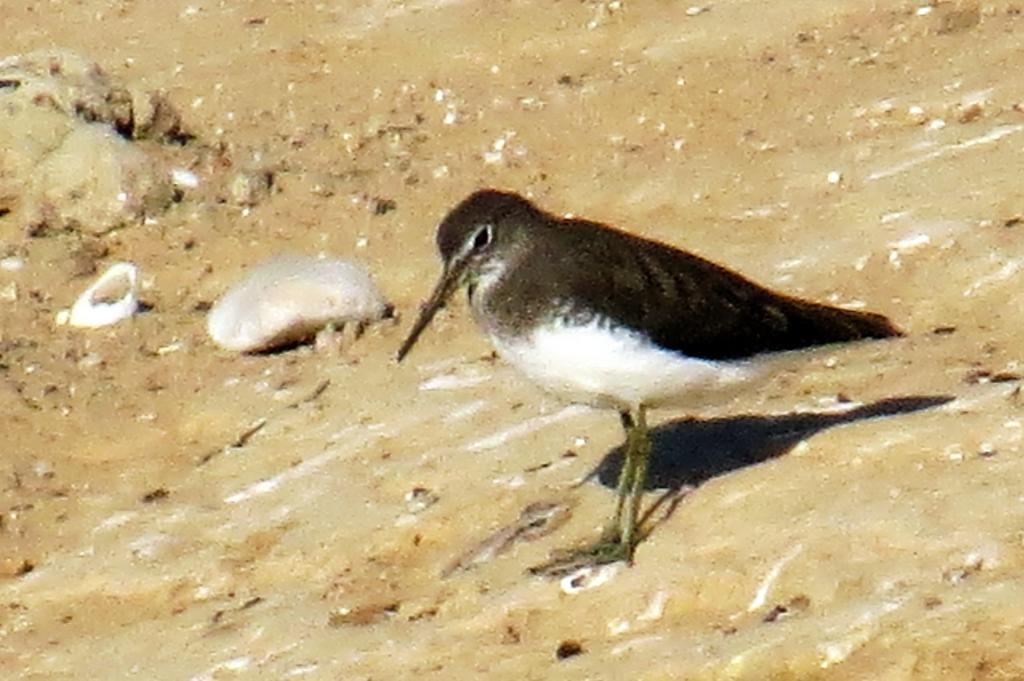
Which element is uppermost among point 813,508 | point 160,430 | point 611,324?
point 611,324

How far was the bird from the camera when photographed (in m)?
8.01

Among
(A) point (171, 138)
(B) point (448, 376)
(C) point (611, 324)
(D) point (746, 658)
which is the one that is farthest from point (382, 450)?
(A) point (171, 138)

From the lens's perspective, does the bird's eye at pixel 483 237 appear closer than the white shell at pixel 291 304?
Yes

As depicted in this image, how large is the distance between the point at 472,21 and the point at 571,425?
5420mm

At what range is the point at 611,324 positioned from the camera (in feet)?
26.3

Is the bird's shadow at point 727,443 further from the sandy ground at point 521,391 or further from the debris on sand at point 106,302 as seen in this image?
the debris on sand at point 106,302

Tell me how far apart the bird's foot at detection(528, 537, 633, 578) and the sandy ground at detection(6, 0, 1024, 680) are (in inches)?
2.9

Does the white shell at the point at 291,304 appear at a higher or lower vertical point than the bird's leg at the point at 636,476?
lower

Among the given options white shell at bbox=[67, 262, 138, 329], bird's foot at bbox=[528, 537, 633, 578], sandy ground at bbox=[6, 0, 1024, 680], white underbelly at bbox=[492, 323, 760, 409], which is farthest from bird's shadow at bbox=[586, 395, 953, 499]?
white shell at bbox=[67, 262, 138, 329]

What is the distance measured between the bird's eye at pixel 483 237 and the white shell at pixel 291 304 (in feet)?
8.23

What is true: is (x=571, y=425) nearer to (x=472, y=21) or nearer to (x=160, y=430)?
(x=160, y=430)

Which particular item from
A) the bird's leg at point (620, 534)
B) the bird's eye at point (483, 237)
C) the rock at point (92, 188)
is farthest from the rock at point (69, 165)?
the bird's leg at point (620, 534)

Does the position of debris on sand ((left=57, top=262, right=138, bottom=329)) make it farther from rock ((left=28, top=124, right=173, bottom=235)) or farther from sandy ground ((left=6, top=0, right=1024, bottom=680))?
rock ((left=28, top=124, right=173, bottom=235))

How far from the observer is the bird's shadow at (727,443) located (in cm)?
875
